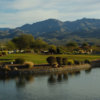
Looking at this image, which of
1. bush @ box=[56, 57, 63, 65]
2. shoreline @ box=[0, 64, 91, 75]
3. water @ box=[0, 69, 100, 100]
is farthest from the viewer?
bush @ box=[56, 57, 63, 65]

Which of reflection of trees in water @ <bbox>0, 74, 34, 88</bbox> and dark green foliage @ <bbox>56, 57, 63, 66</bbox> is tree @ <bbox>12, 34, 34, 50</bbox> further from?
reflection of trees in water @ <bbox>0, 74, 34, 88</bbox>

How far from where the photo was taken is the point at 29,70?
230 ft

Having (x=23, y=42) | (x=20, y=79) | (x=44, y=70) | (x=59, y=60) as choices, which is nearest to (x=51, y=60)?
(x=59, y=60)

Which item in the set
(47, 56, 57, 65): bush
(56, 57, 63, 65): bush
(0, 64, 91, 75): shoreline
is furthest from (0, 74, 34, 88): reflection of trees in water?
(56, 57, 63, 65): bush

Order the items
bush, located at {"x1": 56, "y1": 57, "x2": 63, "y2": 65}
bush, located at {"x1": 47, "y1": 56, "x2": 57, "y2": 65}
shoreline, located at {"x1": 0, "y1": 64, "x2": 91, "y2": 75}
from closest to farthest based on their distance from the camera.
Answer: shoreline, located at {"x1": 0, "y1": 64, "x2": 91, "y2": 75} → bush, located at {"x1": 47, "y1": 56, "x2": 57, "y2": 65} → bush, located at {"x1": 56, "y1": 57, "x2": 63, "y2": 65}

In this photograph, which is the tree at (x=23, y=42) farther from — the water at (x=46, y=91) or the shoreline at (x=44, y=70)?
the water at (x=46, y=91)

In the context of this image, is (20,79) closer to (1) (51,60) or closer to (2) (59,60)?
(1) (51,60)

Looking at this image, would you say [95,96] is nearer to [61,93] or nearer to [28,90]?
[61,93]

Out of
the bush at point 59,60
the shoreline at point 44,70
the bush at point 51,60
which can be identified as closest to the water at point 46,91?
the shoreline at point 44,70

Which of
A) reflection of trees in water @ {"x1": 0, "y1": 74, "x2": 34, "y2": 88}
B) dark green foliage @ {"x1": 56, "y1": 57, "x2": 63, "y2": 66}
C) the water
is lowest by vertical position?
the water

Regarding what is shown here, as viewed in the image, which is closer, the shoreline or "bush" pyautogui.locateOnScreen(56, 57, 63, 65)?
the shoreline

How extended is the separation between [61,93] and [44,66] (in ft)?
105

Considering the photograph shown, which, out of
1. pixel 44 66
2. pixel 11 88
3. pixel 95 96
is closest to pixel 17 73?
pixel 44 66

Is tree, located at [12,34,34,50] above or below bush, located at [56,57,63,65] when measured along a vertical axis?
above
